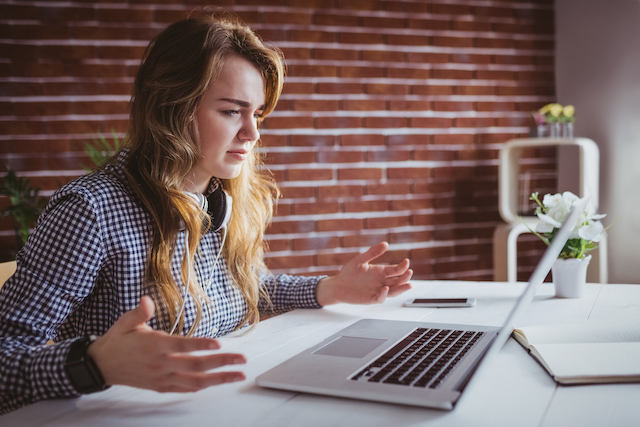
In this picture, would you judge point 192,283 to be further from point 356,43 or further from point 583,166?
point 583,166

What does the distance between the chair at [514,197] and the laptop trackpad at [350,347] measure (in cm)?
223

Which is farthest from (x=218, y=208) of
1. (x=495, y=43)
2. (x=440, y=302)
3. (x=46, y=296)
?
(x=495, y=43)

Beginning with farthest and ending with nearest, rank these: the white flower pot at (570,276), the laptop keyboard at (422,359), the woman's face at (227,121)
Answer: the white flower pot at (570,276) < the woman's face at (227,121) < the laptop keyboard at (422,359)

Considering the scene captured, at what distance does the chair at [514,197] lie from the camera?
3.08m

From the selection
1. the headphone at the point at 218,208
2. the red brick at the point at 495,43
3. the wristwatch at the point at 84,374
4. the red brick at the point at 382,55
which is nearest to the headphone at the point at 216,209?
the headphone at the point at 218,208

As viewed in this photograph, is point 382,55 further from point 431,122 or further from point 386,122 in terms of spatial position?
point 431,122

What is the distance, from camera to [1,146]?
2717mm

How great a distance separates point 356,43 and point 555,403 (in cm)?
266

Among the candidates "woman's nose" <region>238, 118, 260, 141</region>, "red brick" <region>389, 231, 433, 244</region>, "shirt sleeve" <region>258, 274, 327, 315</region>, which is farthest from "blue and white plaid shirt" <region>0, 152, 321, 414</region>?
"red brick" <region>389, 231, 433, 244</region>

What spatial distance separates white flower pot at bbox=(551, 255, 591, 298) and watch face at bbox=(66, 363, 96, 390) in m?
1.15

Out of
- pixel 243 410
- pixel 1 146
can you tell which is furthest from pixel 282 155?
pixel 243 410

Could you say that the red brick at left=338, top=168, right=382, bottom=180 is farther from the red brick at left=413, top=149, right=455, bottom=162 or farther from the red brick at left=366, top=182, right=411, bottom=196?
the red brick at left=413, top=149, right=455, bottom=162

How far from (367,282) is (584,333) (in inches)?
20.7

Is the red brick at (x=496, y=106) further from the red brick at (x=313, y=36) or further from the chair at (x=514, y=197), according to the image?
the red brick at (x=313, y=36)
